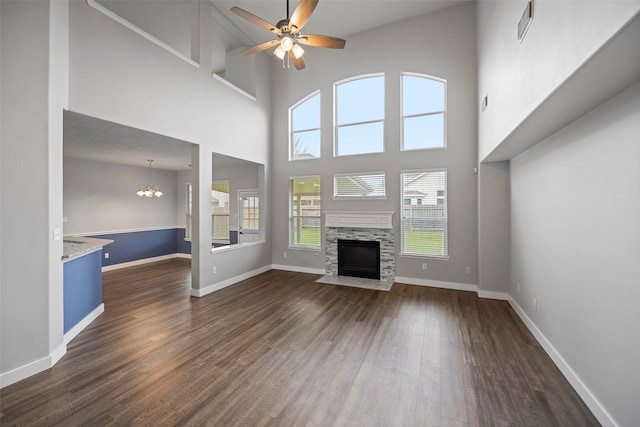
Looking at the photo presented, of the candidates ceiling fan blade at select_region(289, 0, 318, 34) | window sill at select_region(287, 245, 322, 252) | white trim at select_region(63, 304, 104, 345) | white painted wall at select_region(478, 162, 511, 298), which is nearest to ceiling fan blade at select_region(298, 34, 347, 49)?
ceiling fan blade at select_region(289, 0, 318, 34)

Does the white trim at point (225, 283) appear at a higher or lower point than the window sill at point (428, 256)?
lower

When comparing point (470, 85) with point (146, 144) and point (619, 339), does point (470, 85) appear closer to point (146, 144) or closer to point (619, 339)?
point (619, 339)

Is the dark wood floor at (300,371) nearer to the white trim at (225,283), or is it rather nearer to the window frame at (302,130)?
the white trim at (225,283)

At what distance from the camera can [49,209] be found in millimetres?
2484

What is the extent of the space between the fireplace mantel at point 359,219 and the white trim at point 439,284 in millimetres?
1176

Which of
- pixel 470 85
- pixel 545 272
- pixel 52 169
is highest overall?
pixel 470 85

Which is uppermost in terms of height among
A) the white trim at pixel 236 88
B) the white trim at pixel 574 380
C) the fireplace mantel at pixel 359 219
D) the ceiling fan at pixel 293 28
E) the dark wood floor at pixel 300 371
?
the white trim at pixel 236 88

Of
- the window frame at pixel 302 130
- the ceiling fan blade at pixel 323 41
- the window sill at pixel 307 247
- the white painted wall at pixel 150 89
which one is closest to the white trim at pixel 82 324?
the white painted wall at pixel 150 89

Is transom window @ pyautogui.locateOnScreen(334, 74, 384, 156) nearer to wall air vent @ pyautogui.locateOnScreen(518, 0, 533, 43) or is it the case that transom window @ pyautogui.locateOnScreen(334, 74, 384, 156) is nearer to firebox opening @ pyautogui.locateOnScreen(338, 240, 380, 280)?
firebox opening @ pyautogui.locateOnScreen(338, 240, 380, 280)

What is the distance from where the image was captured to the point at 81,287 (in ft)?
10.9

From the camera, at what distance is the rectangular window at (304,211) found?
635cm

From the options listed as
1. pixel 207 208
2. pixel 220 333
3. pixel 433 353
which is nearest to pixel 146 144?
pixel 207 208

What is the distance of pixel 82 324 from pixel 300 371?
2.96m

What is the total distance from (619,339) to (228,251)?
525cm
